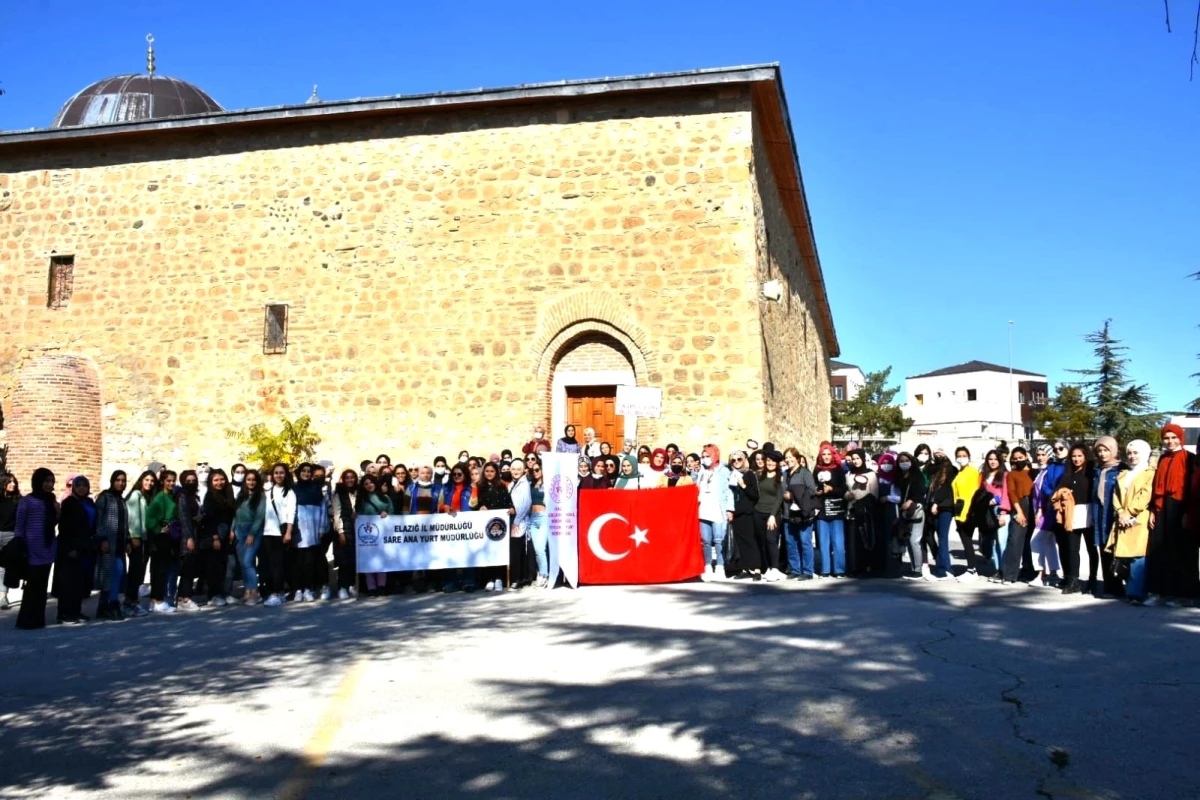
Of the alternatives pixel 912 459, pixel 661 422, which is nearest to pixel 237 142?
pixel 661 422

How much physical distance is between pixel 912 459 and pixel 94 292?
14807 mm

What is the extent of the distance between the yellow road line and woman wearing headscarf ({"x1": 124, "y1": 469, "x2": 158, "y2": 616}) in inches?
193

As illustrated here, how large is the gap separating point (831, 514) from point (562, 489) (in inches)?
125

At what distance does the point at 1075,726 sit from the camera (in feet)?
17.9

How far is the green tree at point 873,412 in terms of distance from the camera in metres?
61.0

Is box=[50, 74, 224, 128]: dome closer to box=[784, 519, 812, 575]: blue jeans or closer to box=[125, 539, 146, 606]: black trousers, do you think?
box=[125, 539, 146, 606]: black trousers

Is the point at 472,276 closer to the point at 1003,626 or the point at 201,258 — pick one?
the point at 201,258

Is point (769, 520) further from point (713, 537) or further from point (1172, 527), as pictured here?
point (1172, 527)

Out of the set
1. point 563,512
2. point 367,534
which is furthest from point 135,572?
point 563,512

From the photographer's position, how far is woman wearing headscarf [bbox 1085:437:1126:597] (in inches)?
400

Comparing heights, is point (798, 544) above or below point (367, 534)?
below

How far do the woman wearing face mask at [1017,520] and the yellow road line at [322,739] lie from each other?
7.65 m

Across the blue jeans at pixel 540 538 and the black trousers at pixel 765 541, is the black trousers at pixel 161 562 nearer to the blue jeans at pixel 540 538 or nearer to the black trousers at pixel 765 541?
the blue jeans at pixel 540 538

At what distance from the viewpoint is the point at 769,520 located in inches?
480
